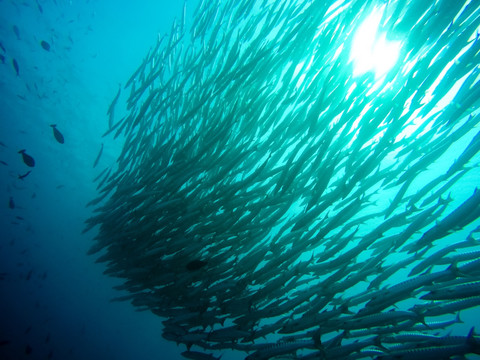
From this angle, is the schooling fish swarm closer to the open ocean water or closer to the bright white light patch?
the bright white light patch

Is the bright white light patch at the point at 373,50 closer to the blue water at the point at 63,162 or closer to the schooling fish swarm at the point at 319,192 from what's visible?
the schooling fish swarm at the point at 319,192

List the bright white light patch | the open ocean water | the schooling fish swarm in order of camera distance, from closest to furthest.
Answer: the schooling fish swarm → the bright white light patch → the open ocean water

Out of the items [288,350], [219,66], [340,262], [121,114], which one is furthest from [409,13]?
[121,114]

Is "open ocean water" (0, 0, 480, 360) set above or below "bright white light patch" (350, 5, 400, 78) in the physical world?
above

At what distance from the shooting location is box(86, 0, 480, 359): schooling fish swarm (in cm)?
307

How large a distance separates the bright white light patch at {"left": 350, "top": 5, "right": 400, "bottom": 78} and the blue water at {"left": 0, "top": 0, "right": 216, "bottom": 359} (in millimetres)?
10902

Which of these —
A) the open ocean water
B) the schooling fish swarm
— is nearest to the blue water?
the open ocean water

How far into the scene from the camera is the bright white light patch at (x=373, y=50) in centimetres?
330

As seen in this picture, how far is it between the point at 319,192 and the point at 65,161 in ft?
82.9

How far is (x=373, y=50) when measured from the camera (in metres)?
3.29

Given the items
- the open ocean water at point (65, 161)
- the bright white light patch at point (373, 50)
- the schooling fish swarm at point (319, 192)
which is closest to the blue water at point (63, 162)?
the open ocean water at point (65, 161)

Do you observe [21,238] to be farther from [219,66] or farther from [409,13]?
[409,13]

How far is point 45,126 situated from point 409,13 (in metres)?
25.1

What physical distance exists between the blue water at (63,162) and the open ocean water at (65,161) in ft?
0.22
